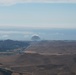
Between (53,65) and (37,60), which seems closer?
(53,65)

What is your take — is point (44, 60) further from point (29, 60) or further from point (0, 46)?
point (0, 46)

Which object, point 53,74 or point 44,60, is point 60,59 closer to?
point 44,60

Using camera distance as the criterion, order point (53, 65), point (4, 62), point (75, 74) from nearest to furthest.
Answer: point (75, 74)
point (53, 65)
point (4, 62)

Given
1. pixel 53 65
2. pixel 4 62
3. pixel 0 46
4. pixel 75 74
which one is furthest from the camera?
pixel 0 46

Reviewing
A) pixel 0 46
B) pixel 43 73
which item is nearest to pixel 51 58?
pixel 43 73

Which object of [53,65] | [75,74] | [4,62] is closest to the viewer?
[75,74]

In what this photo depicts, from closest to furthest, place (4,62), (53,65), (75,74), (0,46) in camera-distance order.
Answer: (75,74), (53,65), (4,62), (0,46)

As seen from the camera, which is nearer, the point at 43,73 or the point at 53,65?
the point at 43,73

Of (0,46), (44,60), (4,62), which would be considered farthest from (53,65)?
(0,46)
